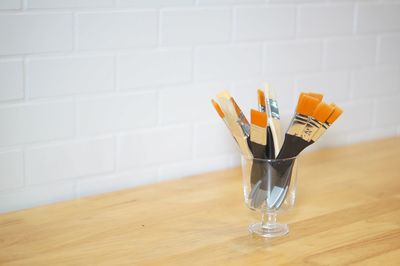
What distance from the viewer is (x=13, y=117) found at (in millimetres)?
1343

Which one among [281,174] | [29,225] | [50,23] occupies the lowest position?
[29,225]

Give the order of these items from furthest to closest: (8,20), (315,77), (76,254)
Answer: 1. (315,77)
2. (8,20)
3. (76,254)

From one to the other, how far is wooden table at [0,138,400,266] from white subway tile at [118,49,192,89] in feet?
0.74

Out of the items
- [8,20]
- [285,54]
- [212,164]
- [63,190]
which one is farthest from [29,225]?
[285,54]

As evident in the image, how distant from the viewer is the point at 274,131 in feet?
4.08

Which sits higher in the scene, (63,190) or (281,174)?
(281,174)

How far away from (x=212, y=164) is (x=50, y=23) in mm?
529

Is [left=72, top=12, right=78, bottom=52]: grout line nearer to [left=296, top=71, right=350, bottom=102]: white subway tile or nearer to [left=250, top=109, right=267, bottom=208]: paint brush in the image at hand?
[left=250, top=109, right=267, bottom=208]: paint brush

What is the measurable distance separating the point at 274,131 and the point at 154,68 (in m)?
0.37

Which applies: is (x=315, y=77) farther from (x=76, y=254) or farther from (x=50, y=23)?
(x=76, y=254)

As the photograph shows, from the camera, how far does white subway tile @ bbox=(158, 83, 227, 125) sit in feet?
5.09

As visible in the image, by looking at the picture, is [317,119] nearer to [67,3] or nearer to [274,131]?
[274,131]

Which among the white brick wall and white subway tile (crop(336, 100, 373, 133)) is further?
white subway tile (crop(336, 100, 373, 133))

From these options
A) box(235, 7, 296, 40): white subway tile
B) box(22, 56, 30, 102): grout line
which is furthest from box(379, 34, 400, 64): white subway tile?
box(22, 56, 30, 102): grout line
